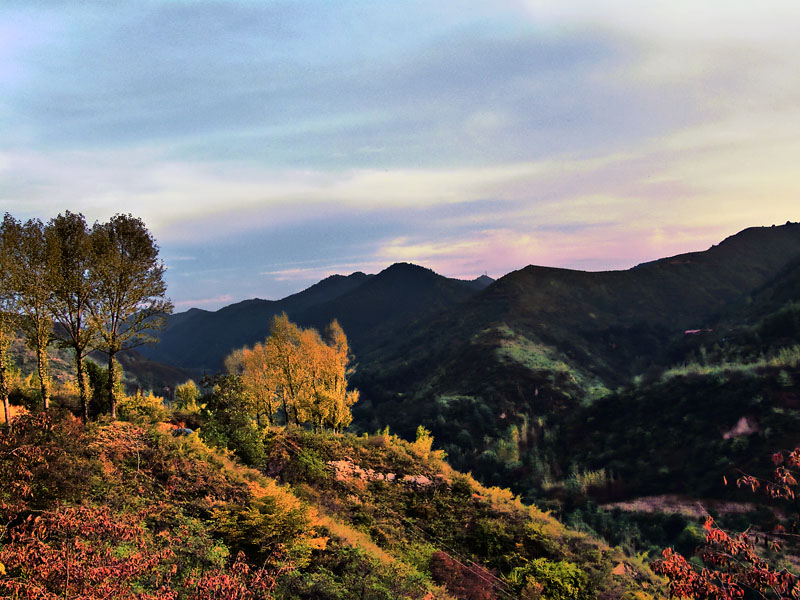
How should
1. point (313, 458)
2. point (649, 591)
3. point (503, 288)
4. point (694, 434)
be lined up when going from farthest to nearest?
point (503, 288), point (694, 434), point (313, 458), point (649, 591)

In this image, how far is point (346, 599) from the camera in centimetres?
1113

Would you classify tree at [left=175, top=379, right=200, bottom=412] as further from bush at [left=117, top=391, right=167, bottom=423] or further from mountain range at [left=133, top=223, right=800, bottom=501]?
mountain range at [left=133, top=223, right=800, bottom=501]

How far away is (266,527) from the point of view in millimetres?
13406

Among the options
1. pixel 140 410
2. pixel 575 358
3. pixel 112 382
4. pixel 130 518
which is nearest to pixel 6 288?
pixel 112 382

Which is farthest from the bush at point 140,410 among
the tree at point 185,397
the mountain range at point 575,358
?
the tree at point 185,397

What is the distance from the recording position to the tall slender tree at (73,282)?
64.2 feet

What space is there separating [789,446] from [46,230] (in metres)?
65.5

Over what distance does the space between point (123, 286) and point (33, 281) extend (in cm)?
344

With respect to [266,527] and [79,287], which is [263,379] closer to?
[79,287]

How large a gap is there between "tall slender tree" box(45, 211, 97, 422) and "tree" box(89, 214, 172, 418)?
37cm

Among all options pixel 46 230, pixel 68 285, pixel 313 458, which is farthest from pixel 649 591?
pixel 46 230

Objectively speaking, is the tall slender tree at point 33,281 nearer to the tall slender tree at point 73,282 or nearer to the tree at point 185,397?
the tall slender tree at point 73,282

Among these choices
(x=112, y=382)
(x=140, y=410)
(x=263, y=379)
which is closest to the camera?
(x=112, y=382)

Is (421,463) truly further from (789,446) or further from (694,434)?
(694,434)
